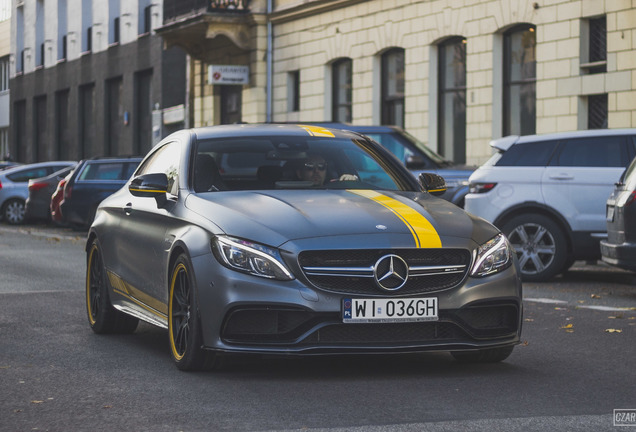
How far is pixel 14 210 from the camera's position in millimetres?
33375

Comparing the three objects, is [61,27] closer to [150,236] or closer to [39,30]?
[39,30]

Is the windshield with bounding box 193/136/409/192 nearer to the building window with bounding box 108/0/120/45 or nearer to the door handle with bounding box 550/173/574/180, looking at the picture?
the door handle with bounding box 550/173/574/180

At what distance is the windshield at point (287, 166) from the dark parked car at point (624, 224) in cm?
408

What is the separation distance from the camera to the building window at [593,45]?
78.6 feet

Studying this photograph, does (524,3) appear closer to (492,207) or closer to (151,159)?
(492,207)

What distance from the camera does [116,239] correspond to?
30.8ft

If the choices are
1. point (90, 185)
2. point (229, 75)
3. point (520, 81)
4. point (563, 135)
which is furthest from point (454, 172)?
point (229, 75)

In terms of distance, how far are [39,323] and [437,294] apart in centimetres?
426

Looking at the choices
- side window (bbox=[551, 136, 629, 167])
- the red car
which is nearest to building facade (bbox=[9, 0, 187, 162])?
the red car

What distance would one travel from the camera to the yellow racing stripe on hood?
23.9ft

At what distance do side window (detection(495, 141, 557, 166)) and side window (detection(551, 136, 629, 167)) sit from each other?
0.14 metres

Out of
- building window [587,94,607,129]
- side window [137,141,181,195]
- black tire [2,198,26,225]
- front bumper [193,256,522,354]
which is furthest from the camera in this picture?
black tire [2,198,26,225]

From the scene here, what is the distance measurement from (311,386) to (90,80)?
4732 centimetres

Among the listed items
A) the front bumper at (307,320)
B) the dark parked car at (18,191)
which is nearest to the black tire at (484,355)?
the front bumper at (307,320)
